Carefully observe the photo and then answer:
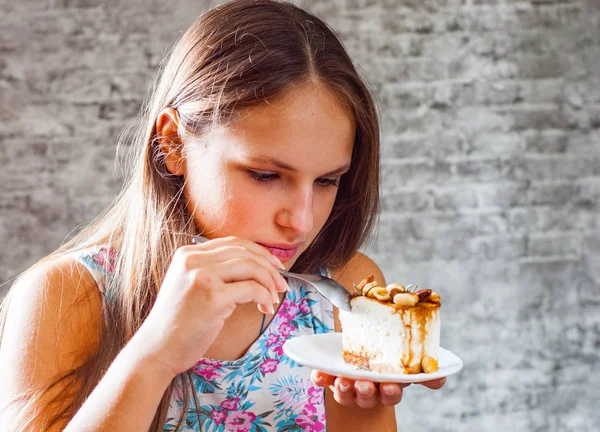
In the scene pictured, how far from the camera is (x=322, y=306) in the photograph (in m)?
1.46

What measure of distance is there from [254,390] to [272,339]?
0.10 meters

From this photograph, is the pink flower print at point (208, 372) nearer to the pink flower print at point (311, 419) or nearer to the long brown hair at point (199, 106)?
the long brown hair at point (199, 106)

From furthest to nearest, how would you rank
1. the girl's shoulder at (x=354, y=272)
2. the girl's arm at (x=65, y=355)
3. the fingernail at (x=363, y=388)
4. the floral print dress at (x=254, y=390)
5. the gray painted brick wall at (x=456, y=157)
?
the gray painted brick wall at (x=456, y=157)
the girl's shoulder at (x=354, y=272)
the floral print dress at (x=254, y=390)
the fingernail at (x=363, y=388)
the girl's arm at (x=65, y=355)

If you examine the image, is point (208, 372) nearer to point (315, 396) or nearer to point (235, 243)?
point (315, 396)

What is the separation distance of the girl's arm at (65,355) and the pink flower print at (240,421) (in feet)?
0.93

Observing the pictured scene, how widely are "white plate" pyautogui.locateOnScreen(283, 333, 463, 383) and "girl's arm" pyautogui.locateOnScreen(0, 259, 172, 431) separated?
203mm

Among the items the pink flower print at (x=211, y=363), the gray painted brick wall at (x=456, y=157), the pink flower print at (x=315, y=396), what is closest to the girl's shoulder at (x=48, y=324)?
the pink flower print at (x=211, y=363)

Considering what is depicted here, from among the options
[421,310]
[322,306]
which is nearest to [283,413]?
[322,306]

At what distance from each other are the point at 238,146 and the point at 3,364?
51 centimetres

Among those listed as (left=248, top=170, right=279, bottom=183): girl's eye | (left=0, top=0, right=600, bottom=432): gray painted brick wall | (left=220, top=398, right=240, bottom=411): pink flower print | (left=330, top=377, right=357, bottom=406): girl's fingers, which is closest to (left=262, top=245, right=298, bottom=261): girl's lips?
(left=248, top=170, right=279, bottom=183): girl's eye

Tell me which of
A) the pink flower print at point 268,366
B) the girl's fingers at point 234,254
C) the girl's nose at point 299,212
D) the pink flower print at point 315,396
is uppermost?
the girl's nose at point 299,212

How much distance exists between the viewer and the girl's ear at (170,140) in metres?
1.22

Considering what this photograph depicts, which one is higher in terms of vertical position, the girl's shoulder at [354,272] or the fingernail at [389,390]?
the girl's shoulder at [354,272]

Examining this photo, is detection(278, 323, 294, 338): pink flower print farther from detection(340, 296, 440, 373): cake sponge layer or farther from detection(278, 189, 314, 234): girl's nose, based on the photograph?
detection(278, 189, 314, 234): girl's nose
